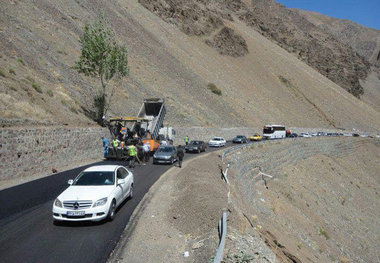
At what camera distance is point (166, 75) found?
54531 mm

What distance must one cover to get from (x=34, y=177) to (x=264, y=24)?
117 metres

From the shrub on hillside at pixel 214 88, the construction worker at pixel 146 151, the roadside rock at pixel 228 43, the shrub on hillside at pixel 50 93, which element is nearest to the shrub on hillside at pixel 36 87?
the shrub on hillside at pixel 50 93

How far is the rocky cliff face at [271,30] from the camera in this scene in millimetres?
82250

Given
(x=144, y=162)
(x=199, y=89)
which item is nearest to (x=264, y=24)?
(x=199, y=89)

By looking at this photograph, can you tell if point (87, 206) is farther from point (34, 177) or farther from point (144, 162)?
point (144, 162)

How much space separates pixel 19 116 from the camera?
58.0 feet

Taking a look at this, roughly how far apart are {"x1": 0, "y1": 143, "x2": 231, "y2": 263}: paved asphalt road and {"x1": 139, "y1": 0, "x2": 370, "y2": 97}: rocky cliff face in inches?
2906

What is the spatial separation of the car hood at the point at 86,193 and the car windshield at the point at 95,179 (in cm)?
27

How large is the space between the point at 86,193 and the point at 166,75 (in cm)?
4714

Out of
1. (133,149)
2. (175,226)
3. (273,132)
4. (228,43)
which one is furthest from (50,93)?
(228,43)

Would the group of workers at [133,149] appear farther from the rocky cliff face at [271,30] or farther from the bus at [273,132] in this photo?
the rocky cliff face at [271,30]

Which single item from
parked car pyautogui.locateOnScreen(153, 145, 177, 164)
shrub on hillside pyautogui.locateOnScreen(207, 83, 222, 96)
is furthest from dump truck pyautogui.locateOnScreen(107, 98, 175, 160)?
shrub on hillside pyautogui.locateOnScreen(207, 83, 222, 96)

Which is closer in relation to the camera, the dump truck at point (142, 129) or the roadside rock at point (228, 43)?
the dump truck at point (142, 129)

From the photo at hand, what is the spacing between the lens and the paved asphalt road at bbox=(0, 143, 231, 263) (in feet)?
22.2
